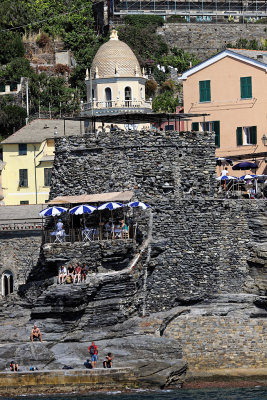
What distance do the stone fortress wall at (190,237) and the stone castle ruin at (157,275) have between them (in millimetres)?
47

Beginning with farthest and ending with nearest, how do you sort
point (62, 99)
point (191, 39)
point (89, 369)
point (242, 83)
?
point (191, 39) → point (62, 99) → point (242, 83) → point (89, 369)

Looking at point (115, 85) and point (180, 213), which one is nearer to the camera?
point (180, 213)

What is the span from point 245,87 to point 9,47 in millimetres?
45419

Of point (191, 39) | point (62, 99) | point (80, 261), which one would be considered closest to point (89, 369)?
point (80, 261)

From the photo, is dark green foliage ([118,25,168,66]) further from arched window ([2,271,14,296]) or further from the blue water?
the blue water

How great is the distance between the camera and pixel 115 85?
8744 cm

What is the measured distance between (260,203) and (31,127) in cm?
3291

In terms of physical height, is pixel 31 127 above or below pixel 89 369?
above

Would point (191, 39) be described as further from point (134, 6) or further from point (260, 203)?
point (260, 203)

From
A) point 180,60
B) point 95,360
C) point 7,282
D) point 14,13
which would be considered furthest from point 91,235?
point 14,13

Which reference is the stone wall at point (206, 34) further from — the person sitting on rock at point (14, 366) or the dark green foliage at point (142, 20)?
the person sitting on rock at point (14, 366)

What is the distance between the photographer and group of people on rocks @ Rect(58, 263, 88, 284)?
63125mm

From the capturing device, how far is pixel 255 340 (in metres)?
63.0

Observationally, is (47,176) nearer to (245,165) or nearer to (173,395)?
(245,165)
